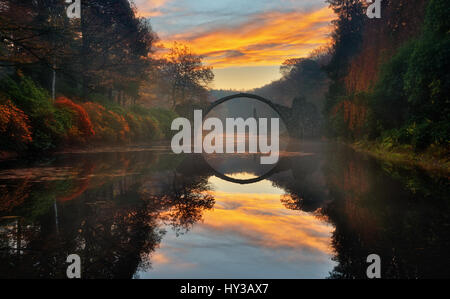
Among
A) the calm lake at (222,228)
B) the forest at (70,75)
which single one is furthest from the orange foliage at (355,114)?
the forest at (70,75)

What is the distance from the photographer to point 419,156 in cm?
1571

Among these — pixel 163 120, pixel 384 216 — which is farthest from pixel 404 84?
pixel 163 120

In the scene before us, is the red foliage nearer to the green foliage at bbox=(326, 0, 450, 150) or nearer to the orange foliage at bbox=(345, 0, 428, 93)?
the green foliage at bbox=(326, 0, 450, 150)

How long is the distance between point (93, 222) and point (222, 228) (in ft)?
6.71

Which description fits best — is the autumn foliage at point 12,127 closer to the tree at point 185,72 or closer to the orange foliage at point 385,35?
the orange foliage at point 385,35

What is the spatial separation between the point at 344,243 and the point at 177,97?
2652 inches

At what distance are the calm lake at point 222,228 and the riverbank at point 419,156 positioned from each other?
376 centimetres

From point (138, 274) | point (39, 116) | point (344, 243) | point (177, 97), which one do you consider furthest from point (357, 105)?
point (177, 97)

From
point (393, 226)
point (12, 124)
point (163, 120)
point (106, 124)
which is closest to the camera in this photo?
point (393, 226)

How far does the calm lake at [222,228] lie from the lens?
395cm

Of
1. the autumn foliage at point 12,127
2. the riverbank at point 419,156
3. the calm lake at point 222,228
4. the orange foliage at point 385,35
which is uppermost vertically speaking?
the orange foliage at point 385,35

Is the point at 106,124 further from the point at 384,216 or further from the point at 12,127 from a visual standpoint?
the point at 384,216
